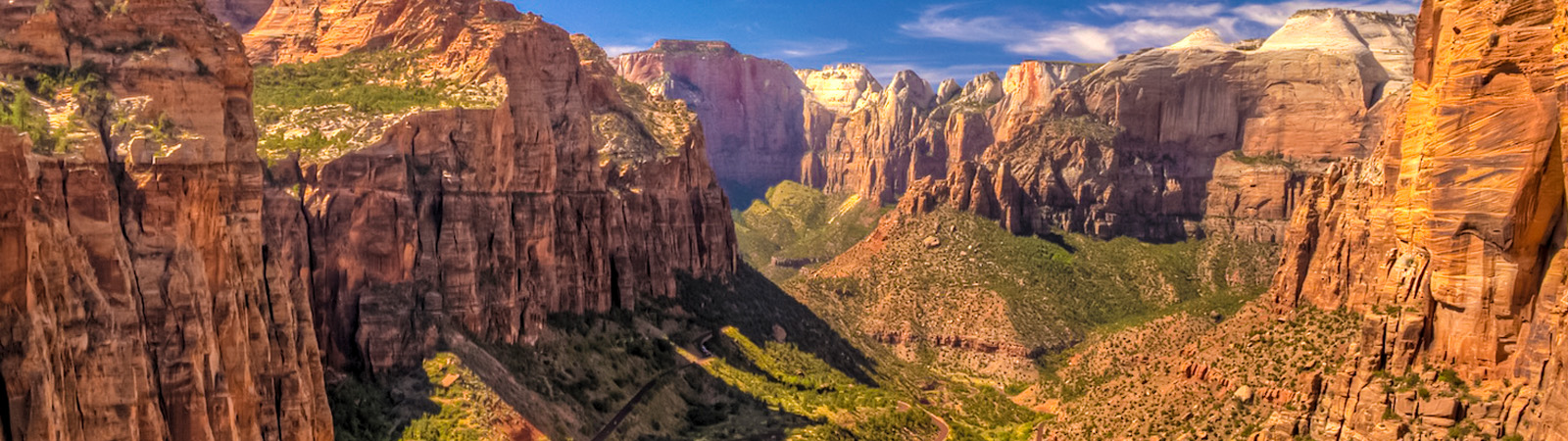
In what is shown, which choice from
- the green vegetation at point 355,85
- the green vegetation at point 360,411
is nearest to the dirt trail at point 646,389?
the green vegetation at point 360,411

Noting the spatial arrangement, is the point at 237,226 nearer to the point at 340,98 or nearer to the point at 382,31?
the point at 340,98

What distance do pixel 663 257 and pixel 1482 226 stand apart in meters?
82.9

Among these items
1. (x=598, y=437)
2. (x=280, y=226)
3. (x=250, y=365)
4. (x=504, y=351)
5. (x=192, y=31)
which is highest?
(x=192, y=31)

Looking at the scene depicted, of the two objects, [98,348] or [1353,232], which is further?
[1353,232]

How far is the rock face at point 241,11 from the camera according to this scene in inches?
4198

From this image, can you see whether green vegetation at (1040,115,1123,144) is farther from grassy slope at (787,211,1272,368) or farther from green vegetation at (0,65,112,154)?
green vegetation at (0,65,112,154)

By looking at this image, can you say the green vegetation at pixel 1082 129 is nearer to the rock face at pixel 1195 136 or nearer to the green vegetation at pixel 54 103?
the rock face at pixel 1195 136

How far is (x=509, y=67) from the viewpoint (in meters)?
90.6

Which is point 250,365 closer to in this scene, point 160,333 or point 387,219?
point 160,333

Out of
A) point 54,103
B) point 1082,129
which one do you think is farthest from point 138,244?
point 1082,129

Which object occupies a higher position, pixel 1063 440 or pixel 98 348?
pixel 98 348

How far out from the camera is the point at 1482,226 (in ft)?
152

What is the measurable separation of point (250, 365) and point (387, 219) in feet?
80.6

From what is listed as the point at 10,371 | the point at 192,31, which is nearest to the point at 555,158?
the point at 192,31
